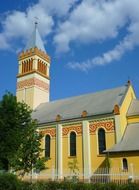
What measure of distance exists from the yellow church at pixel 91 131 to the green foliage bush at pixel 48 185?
20.3ft

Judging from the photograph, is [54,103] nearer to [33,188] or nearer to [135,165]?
[135,165]

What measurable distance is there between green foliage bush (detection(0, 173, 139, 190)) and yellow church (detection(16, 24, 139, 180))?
618cm

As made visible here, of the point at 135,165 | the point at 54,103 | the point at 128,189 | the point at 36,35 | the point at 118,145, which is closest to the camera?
the point at 128,189

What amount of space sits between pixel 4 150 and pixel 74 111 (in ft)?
34.3

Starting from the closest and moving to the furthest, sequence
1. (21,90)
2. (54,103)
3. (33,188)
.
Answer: (33,188) → (54,103) → (21,90)

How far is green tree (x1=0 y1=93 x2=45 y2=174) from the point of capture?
2488cm

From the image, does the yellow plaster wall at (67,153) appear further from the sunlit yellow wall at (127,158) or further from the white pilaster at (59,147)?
the sunlit yellow wall at (127,158)

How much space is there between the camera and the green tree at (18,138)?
2488 cm

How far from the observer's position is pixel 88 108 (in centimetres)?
3541

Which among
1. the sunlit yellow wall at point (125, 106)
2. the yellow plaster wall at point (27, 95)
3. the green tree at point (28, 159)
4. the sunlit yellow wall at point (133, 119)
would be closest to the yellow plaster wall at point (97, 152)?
the sunlit yellow wall at point (125, 106)

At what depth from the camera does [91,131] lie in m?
32.9

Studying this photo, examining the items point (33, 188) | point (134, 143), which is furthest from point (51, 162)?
point (33, 188)

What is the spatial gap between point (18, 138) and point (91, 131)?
8.72 metres

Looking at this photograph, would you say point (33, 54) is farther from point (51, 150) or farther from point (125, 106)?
point (125, 106)
